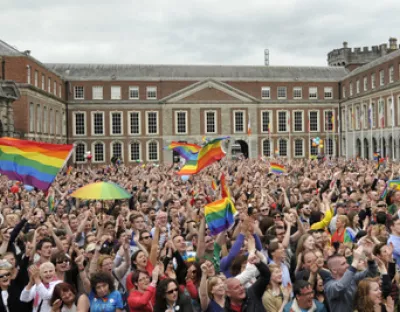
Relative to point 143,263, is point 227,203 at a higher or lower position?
higher

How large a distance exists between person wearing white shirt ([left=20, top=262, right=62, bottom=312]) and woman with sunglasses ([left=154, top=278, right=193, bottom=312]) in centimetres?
124

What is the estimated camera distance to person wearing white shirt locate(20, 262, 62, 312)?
5750mm

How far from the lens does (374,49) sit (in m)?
68.9

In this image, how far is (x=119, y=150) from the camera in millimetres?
58562

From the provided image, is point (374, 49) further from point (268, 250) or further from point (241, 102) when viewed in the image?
point (268, 250)

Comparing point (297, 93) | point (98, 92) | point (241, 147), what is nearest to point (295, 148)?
point (241, 147)

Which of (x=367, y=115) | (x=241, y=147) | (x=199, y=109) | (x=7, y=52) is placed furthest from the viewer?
(x=241, y=147)

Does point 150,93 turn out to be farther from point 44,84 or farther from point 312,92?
point 312,92

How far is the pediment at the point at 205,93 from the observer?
192 feet

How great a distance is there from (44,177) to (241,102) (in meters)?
50.2

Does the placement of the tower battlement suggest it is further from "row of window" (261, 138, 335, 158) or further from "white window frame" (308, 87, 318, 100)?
"row of window" (261, 138, 335, 158)

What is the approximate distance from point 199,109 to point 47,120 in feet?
59.0

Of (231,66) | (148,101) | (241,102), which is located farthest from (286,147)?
(148,101)

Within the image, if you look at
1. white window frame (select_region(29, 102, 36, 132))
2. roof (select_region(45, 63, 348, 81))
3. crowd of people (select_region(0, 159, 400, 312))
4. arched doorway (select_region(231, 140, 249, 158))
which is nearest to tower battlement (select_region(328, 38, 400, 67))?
roof (select_region(45, 63, 348, 81))
